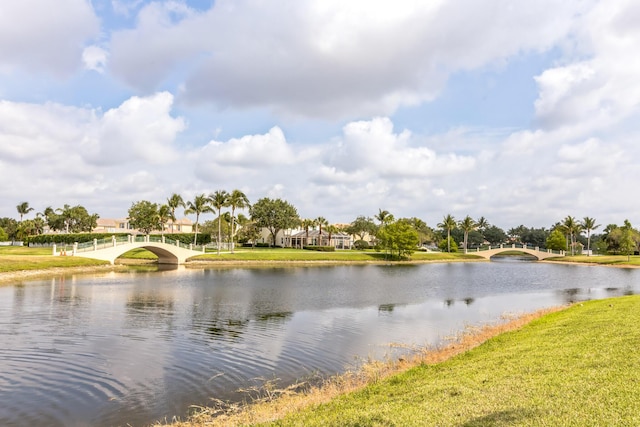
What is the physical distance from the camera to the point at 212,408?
502 inches

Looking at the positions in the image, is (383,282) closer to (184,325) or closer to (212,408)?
(184,325)

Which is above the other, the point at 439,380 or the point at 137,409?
the point at 439,380

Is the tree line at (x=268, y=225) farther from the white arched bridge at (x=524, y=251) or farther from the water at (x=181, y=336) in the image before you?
the water at (x=181, y=336)

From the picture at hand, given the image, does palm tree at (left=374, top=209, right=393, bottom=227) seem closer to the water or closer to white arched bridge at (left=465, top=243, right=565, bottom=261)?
white arched bridge at (left=465, top=243, right=565, bottom=261)

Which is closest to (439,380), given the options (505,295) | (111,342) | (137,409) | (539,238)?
(137,409)

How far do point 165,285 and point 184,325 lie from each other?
21.3 metres

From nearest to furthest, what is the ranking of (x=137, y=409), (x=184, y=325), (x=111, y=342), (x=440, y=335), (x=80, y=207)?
(x=137, y=409) < (x=111, y=342) < (x=440, y=335) < (x=184, y=325) < (x=80, y=207)

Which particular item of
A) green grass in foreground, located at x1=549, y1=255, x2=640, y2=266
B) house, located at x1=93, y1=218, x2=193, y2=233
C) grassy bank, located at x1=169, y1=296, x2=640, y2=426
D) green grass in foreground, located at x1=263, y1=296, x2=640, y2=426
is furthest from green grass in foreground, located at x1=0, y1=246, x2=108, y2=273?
green grass in foreground, located at x1=549, y1=255, x2=640, y2=266

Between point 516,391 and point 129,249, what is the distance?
67.5 metres

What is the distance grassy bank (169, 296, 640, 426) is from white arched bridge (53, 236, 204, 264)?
58879mm

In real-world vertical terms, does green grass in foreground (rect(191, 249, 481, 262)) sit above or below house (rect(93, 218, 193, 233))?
below

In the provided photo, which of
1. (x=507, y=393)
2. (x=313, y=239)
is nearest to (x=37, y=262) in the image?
(x=507, y=393)

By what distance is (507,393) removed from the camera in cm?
959

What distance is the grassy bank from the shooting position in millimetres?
8156
